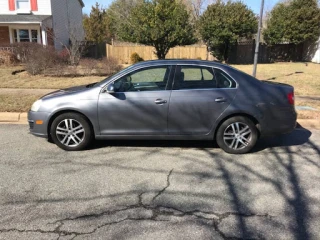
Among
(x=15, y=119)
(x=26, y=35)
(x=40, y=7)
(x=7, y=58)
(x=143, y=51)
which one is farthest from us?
(x=143, y=51)

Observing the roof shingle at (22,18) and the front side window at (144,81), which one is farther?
the roof shingle at (22,18)

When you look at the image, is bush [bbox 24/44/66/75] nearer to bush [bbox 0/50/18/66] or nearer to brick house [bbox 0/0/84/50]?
bush [bbox 0/50/18/66]

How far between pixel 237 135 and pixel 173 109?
3.73ft

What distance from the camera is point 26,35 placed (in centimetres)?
2267

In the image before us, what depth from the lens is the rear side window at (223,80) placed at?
478 centimetres

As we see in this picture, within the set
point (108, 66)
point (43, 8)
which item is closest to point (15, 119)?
point (108, 66)

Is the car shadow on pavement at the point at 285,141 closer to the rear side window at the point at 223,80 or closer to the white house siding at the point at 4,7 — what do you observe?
the rear side window at the point at 223,80

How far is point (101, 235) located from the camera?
8.93 feet

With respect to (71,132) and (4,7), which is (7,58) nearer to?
(4,7)

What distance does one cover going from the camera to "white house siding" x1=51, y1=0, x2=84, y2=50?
2258cm

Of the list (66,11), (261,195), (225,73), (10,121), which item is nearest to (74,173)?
(261,195)

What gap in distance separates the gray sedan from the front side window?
0.02m

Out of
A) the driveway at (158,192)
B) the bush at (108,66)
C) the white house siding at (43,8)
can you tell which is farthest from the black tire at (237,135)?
the white house siding at (43,8)

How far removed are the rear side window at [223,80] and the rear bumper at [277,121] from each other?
751mm
